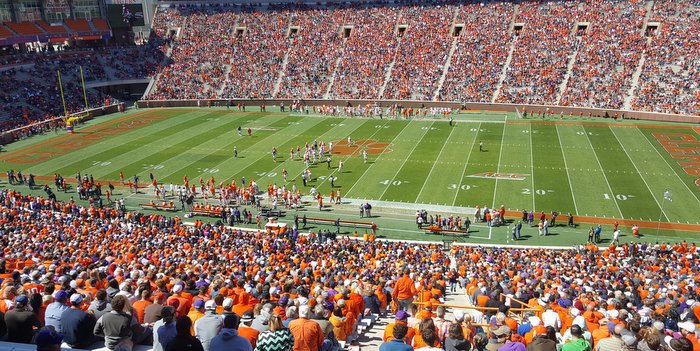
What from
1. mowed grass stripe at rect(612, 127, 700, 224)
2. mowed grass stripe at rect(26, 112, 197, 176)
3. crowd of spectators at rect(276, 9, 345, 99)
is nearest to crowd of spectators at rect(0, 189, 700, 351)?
mowed grass stripe at rect(612, 127, 700, 224)

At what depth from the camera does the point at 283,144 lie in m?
46.3

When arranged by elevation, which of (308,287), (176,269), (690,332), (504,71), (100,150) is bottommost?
(100,150)

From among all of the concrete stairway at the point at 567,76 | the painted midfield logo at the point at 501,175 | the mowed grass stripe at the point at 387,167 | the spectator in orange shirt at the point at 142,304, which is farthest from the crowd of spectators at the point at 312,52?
the spectator in orange shirt at the point at 142,304

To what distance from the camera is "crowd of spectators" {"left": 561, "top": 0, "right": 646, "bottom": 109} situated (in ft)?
180

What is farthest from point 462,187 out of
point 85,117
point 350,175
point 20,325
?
point 85,117

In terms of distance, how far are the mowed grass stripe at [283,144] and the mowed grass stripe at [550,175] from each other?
17.8 metres

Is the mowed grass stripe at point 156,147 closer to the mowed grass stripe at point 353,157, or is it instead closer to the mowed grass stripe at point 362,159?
the mowed grass stripe at point 353,157

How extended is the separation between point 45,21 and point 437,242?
205 ft

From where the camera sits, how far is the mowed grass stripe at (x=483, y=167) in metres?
32.8

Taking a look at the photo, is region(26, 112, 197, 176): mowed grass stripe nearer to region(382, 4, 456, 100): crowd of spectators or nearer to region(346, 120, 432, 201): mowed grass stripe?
region(346, 120, 432, 201): mowed grass stripe

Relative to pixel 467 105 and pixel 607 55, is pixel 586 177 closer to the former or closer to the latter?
pixel 467 105

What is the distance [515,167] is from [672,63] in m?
28.9

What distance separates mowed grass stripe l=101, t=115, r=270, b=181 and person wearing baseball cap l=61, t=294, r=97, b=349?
31.5 metres

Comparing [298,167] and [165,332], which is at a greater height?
[165,332]
